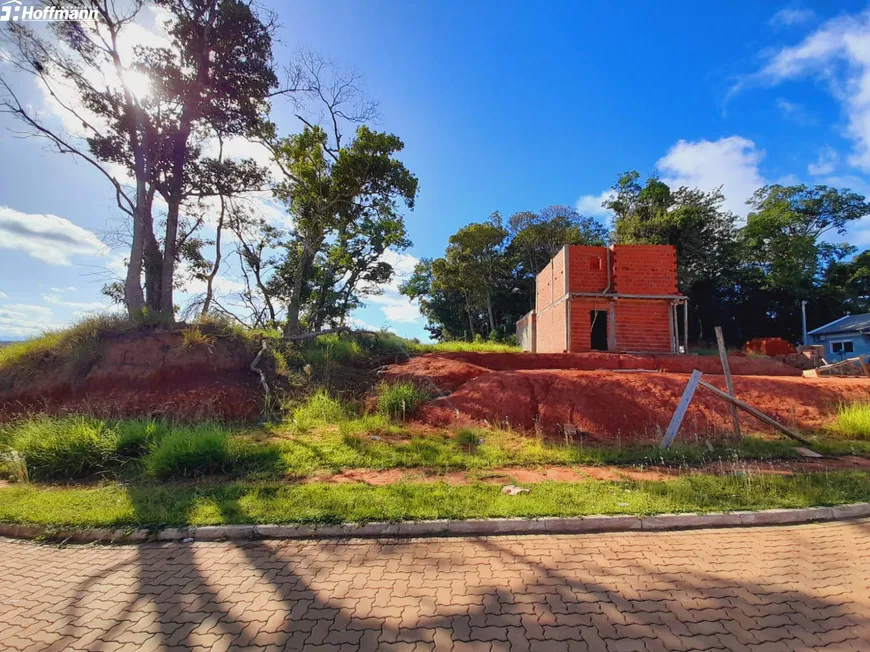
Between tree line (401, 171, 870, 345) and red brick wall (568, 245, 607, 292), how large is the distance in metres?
13.4

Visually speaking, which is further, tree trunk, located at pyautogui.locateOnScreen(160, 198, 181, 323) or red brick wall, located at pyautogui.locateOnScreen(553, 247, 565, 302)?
red brick wall, located at pyautogui.locateOnScreen(553, 247, 565, 302)

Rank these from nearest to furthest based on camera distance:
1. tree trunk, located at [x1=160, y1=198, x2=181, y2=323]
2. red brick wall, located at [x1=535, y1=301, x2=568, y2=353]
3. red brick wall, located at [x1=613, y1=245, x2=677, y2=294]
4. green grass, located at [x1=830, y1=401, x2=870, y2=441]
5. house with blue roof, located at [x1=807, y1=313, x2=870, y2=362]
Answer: green grass, located at [x1=830, y1=401, x2=870, y2=441], tree trunk, located at [x1=160, y1=198, x2=181, y2=323], red brick wall, located at [x1=613, y1=245, x2=677, y2=294], red brick wall, located at [x1=535, y1=301, x2=568, y2=353], house with blue roof, located at [x1=807, y1=313, x2=870, y2=362]

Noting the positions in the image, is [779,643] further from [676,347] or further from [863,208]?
[863,208]

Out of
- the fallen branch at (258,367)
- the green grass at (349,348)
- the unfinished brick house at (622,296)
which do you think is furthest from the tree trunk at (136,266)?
the unfinished brick house at (622,296)

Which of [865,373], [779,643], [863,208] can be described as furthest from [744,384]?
[863,208]

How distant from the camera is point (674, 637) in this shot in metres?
2.39

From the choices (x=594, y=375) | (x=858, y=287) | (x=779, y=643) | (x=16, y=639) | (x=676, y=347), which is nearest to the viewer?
(x=779, y=643)

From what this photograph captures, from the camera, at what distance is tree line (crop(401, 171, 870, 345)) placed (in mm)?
30000

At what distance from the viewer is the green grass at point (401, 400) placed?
8.70 metres

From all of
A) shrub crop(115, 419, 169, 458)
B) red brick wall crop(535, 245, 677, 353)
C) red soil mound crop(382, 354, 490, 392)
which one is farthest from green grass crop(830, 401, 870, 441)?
shrub crop(115, 419, 169, 458)

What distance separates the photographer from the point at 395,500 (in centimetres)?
440

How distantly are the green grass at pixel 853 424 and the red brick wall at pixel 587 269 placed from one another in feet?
31.5

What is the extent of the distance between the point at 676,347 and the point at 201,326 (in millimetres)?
17334

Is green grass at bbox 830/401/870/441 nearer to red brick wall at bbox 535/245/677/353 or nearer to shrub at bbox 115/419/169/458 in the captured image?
red brick wall at bbox 535/245/677/353
